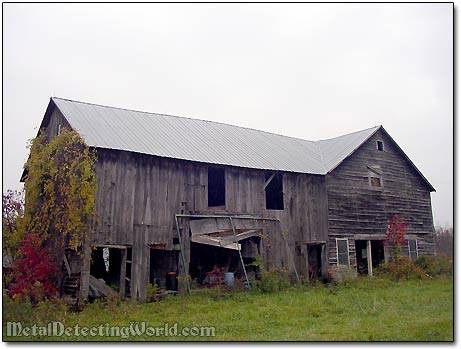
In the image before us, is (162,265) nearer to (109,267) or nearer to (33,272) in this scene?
(109,267)

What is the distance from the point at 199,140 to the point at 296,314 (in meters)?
9.19

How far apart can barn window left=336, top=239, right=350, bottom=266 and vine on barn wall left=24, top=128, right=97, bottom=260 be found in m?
11.5

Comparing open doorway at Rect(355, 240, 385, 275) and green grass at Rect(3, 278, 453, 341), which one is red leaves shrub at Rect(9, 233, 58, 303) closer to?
green grass at Rect(3, 278, 453, 341)

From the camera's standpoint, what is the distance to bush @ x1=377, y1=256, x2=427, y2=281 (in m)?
21.5

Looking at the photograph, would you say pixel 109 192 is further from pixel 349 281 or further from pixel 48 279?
pixel 349 281

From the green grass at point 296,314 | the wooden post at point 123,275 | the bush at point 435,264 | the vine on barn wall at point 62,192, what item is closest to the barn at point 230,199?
the wooden post at point 123,275

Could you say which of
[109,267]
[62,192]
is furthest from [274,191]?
[62,192]

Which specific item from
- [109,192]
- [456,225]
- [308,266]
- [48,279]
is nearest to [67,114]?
[109,192]

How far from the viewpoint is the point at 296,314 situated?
13.6 meters

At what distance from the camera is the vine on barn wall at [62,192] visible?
50.7ft

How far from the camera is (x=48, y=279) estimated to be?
15477mm

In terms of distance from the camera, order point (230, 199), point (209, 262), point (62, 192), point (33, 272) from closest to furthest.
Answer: point (33, 272), point (62, 192), point (230, 199), point (209, 262)

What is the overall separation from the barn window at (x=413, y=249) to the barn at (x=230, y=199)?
7 centimetres

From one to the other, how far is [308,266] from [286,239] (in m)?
2.19
